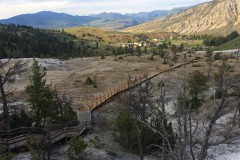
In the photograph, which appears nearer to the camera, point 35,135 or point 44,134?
point 44,134

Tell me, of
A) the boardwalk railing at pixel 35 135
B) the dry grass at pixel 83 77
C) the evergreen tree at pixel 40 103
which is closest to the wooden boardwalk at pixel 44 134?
the boardwalk railing at pixel 35 135

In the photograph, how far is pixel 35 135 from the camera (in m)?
29.5

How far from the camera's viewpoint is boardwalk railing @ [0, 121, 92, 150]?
89.7ft

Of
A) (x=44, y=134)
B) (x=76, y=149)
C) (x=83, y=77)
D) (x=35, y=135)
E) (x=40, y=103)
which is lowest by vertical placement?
(x=83, y=77)

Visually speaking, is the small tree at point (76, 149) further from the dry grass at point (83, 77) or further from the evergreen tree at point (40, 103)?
the dry grass at point (83, 77)

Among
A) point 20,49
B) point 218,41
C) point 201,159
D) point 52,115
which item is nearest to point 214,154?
point 52,115

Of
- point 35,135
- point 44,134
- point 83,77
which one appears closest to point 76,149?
point 44,134

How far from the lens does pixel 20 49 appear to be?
172375mm

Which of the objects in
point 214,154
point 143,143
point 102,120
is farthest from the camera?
point 102,120

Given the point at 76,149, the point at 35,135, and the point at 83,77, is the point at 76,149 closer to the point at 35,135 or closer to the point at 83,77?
the point at 35,135

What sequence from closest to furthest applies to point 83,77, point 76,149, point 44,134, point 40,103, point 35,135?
1. point 44,134
2. point 76,149
3. point 35,135
4. point 40,103
5. point 83,77

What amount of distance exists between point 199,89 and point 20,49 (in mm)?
137131

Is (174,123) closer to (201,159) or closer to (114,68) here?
(201,159)

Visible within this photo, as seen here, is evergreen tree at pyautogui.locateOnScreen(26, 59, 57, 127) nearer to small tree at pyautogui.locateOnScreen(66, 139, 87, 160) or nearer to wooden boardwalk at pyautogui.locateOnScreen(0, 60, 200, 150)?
wooden boardwalk at pyautogui.locateOnScreen(0, 60, 200, 150)
